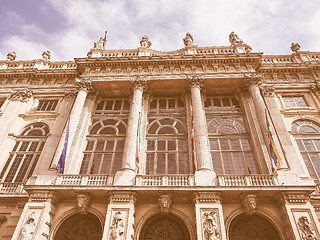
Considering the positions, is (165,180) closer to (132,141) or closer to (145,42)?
(132,141)

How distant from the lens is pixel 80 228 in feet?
45.4

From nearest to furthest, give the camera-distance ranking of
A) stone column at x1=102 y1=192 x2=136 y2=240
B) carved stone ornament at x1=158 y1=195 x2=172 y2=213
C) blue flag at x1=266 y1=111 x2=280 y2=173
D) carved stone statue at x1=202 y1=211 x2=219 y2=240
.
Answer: carved stone statue at x1=202 y1=211 x2=219 y2=240 → stone column at x1=102 y1=192 x2=136 y2=240 → carved stone ornament at x1=158 y1=195 x2=172 y2=213 → blue flag at x1=266 y1=111 x2=280 y2=173

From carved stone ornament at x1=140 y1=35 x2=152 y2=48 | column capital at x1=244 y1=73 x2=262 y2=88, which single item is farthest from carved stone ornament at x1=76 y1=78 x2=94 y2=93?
column capital at x1=244 y1=73 x2=262 y2=88

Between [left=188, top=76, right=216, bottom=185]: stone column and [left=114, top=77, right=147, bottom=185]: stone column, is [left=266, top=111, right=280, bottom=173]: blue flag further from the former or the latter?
[left=114, top=77, right=147, bottom=185]: stone column

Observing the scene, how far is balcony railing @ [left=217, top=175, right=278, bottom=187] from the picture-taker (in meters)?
13.7

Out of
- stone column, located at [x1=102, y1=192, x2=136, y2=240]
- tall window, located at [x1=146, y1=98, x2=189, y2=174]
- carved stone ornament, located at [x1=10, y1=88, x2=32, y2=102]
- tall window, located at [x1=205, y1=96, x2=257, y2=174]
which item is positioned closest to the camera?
stone column, located at [x1=102, y1=192, x2=136, y2=240]

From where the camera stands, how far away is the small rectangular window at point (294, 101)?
20.6 meters

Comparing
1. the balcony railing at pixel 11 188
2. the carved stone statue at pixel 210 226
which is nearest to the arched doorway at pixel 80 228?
the balcony railing at pixel 11 188

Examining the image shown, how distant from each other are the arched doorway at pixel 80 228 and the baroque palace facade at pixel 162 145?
0.20ft

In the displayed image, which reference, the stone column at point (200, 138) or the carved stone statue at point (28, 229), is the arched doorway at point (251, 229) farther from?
the carved stone statue at point (28, 229)

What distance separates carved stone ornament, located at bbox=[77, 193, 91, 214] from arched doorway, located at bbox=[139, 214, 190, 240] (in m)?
3.73

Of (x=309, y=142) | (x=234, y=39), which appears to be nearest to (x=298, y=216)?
(x=309, y=142)

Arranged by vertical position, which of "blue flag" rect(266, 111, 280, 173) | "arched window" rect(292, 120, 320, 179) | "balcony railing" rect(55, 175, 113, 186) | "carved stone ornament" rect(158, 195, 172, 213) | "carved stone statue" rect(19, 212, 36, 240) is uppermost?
"arched window" rect(292, 120, 320, 179)

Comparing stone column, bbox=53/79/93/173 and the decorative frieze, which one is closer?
the decorative frieze
